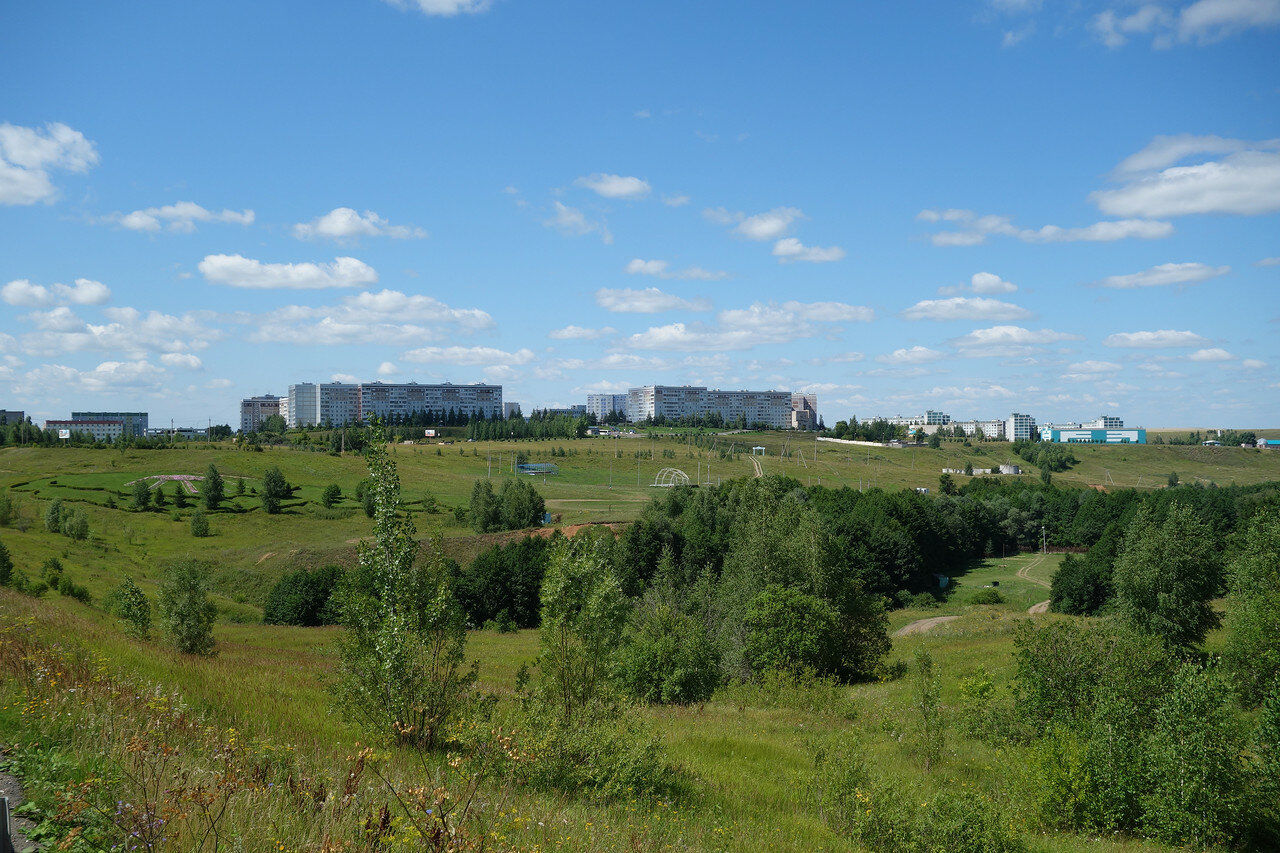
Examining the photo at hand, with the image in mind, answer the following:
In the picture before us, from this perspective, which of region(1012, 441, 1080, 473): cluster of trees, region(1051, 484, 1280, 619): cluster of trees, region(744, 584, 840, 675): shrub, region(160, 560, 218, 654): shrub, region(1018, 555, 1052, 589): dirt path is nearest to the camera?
region(160, 560, 218, 654): shrub

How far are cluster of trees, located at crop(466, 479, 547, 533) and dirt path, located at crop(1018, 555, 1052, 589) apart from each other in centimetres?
5735

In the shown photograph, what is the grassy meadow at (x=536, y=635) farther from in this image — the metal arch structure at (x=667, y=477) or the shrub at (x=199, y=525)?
the metal arch structure at (x=667, y=477)

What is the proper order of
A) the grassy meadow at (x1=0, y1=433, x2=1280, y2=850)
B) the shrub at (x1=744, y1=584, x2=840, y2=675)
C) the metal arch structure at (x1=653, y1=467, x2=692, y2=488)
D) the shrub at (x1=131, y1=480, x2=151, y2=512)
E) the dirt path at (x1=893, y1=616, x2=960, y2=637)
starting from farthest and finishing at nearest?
the metal arch structure at (x1=653, y1=467, x2=692, y2=488), the shrub at (x1=131, y1=480, x2=151, y2=512), the dirt path at (x1=893, y1=616, x2=960, y2=637), the shrub at (x1=744, y1=584, x2=840, y2=675), the grassy meadow at (x1=0, y1=433, x2=1280, y2=850)

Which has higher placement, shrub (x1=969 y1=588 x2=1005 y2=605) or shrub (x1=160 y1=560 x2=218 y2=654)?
shrub (x1=160 y1=560 x2=218 y2=654)

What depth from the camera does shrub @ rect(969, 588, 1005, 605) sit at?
7159 centimetres

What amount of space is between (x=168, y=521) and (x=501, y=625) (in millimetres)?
46502

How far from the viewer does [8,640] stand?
37.8 ft

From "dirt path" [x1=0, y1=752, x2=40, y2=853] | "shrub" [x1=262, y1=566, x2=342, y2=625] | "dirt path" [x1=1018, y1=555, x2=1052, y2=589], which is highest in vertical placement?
"dirt path" [x1=0, y1=752, x2=40, y2=853]

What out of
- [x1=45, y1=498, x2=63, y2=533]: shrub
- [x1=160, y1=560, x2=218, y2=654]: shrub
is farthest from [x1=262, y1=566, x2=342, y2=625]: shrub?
[x1=160, y1=560, x2=218, y2=654]: shrub

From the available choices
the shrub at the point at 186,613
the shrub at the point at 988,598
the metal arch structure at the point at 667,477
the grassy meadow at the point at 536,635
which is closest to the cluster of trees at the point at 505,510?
the grassy meadow at the point at 536,635

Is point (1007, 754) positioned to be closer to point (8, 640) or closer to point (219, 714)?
point (219, 714)

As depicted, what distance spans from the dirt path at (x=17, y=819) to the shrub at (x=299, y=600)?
187ft

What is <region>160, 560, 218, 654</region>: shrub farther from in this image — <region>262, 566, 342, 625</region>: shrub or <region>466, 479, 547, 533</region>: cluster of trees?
<region>466, 479, 547, 533</region>: cluster of trees

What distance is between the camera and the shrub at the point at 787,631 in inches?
1462
